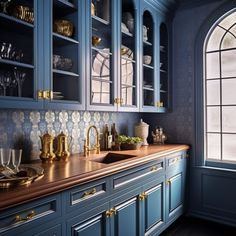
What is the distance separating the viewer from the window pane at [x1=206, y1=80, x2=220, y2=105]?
10.2 feet

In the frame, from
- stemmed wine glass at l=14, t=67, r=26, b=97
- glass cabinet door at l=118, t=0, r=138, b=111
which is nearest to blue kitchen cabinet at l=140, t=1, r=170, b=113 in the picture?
glass cabinet door at l=118, t=0, r=138, b=111

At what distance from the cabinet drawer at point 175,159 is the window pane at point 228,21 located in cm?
161

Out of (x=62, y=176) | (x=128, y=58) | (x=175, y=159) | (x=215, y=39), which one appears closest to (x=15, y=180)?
(x=62, y=176)

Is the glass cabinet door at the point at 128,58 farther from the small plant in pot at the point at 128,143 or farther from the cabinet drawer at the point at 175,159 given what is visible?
the cabinet drawer at the point at 175,159

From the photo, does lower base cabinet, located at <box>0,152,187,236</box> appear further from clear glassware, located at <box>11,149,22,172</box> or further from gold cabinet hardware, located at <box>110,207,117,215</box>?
clear glassware, located at <box>11,149,22,172</box>

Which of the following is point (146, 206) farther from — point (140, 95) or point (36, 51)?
point (36, 51)

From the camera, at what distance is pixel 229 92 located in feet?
9.93

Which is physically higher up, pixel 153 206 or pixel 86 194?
pixel 86 194

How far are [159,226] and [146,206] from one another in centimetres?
40

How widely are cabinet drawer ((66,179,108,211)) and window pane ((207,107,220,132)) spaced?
1880mm

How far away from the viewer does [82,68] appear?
1.99 m

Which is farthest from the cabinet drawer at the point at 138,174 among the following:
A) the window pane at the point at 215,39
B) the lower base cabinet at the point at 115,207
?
the window pane at the point at 215,39

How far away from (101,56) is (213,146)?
1.85 metres

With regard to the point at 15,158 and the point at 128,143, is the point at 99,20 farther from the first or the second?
the point at 15,158
